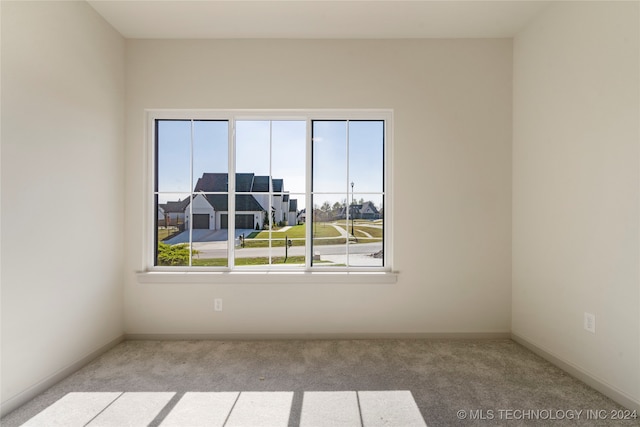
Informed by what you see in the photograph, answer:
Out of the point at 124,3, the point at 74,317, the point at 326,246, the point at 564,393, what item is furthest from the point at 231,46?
the point at 564,393

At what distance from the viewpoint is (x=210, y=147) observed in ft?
10.1

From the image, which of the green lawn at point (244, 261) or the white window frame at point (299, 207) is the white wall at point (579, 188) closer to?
the white window frame at point (299, 207)

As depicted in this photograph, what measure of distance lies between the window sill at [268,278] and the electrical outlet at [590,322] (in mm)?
1404

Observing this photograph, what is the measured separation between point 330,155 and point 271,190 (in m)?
0.69

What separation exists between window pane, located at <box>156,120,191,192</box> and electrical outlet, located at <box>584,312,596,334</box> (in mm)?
3512

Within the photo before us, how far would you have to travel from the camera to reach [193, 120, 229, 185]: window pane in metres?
3.07

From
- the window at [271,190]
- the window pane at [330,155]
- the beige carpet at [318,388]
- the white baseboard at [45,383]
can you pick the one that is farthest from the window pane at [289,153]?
the white baseboard at [45,383]

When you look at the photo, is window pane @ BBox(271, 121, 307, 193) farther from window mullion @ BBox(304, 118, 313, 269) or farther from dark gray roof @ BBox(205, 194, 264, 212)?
dark gray roof @ BBox(205, 194, 264, 212)

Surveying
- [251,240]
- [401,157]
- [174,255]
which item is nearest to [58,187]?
[174,255]

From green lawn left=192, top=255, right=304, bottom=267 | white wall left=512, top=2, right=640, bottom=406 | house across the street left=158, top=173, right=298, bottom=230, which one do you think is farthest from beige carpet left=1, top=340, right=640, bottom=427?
house across the street left=158, top=173, right=298, bottom=230

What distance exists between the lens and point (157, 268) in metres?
3.04

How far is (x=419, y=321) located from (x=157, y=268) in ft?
8.63

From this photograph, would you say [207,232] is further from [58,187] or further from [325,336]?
[325,336]

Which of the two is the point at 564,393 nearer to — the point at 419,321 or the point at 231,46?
the point at 419,321
